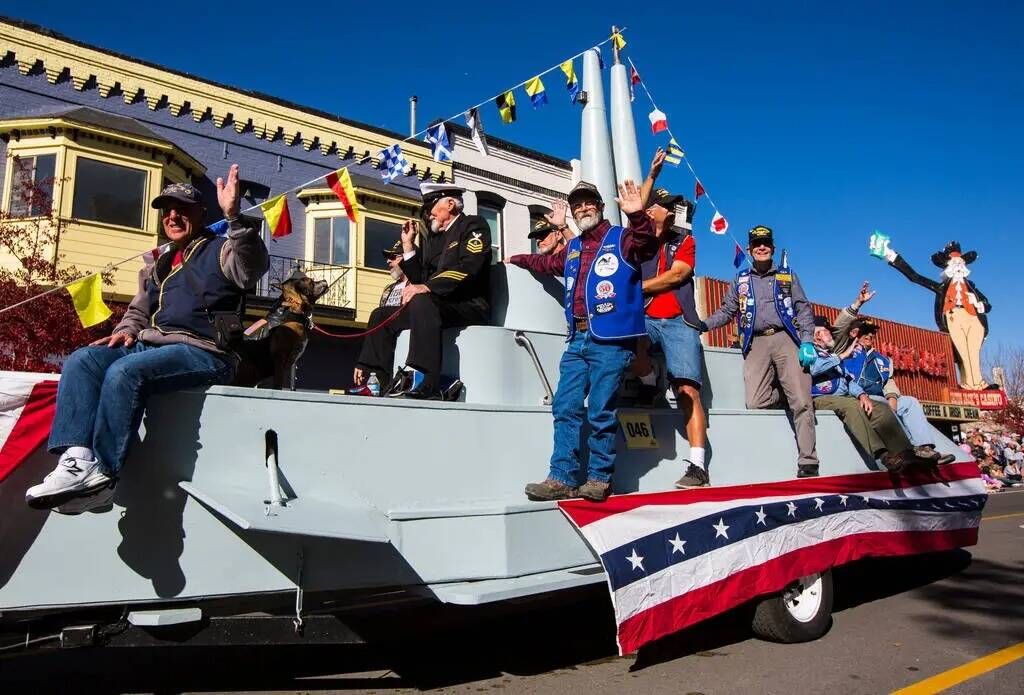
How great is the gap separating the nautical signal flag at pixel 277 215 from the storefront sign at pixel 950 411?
86.2 ft

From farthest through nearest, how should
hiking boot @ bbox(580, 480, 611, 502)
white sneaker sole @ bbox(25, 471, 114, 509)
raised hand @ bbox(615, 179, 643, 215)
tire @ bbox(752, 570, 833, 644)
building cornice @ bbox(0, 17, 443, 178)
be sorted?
building cornice @ bbox(0, 17, 443, 178) → tire @ bbox(752, 570, 833, 644) → raised hand @ bbox(615, 179, 643, 215) → hiking boot @ bbox(580, 480, 611, 502) → white sneaker sole @ bbox(25, 471, 114, 509)

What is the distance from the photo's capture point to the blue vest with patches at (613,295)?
399 cm

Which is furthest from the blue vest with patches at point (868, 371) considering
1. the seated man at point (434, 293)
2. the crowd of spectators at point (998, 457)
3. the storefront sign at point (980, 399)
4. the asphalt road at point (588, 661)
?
the storefront sign at point (980, 399)

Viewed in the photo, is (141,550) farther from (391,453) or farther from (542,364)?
(542,364)

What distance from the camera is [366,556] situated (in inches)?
119

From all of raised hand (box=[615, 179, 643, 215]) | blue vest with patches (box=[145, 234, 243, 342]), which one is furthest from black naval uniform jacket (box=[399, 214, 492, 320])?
blue vest with patches (box=[145, 234, 243, 342])

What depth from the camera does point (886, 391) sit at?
7.11 m

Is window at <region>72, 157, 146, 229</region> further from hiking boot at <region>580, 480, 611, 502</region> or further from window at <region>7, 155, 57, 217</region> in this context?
hiking boot at <region>580, 480, 611, 502</region>

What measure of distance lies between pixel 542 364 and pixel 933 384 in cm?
3013

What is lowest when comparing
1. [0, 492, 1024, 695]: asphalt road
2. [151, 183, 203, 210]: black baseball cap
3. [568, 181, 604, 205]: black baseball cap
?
[0, 492, 1024, 695]: asphalt road

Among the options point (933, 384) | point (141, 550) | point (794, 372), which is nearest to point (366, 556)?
point (141, 550)

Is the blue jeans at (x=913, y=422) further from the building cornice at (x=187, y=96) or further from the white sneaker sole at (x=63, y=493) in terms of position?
the building cornice at (x=187, y=96)

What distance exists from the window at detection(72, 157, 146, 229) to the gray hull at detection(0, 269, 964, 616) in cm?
1256

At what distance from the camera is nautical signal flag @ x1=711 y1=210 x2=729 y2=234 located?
8.98 m
